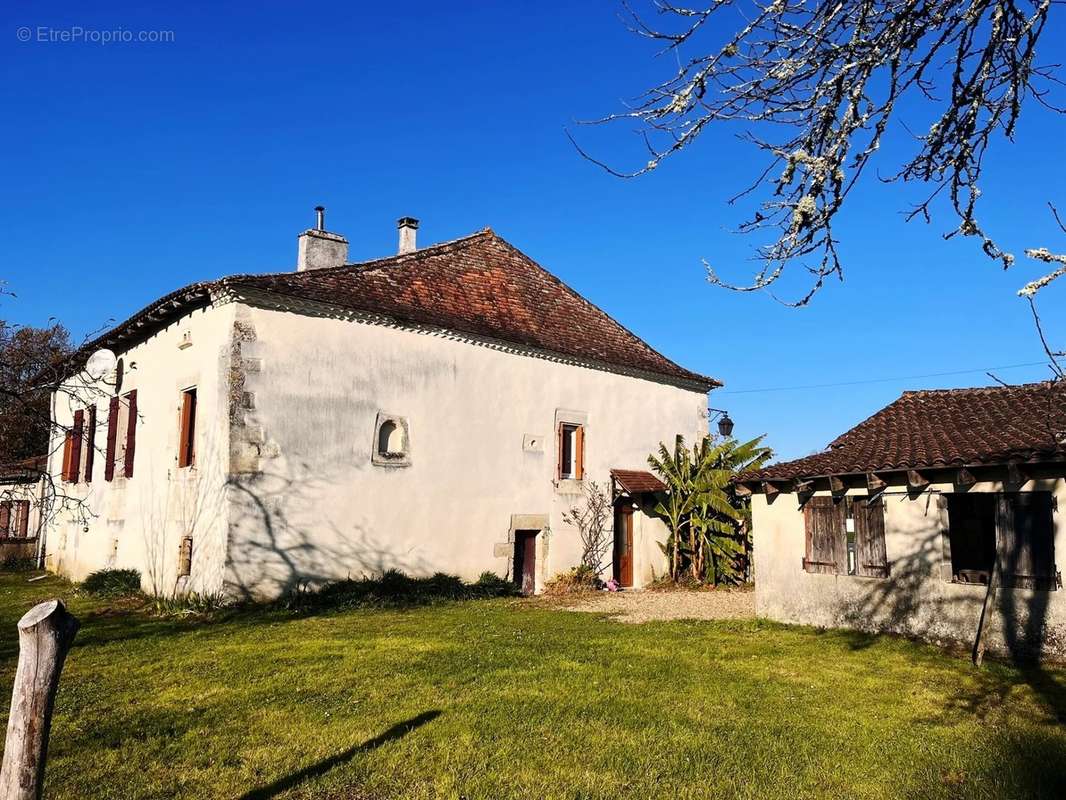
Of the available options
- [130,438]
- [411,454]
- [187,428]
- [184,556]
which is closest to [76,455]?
[130,438]

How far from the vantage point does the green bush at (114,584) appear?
14711 mm

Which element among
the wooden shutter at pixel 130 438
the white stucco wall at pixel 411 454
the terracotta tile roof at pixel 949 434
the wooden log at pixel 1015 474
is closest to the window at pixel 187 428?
the white stucco wall at pixel 411 454

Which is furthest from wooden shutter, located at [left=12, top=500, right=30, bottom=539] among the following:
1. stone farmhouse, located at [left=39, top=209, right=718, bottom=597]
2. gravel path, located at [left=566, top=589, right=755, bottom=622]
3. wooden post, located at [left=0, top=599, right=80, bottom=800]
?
wooden post, located at [left=0, top=599, right=80, bottom=800]

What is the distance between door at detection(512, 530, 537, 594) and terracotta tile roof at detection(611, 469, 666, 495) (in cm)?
258

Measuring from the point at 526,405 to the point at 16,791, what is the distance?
13674 mm

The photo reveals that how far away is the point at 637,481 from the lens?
59.9ft

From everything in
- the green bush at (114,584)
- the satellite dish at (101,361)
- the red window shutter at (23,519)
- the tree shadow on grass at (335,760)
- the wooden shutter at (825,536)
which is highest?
the satellite dish at (101,361)

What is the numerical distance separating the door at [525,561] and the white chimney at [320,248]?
24.6ft

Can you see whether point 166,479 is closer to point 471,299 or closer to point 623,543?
point 471,299

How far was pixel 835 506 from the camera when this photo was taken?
36.3 feet

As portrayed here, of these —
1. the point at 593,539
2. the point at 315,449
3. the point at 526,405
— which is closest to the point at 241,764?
the point at 315,449

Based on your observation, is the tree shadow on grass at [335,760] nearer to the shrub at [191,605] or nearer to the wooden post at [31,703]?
the wooden post at [31,703]

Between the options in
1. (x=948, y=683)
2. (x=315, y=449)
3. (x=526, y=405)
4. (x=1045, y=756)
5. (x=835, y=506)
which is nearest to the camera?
(x=1045, y=756)

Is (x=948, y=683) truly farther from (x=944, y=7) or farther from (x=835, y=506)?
(x=944, y=7)
